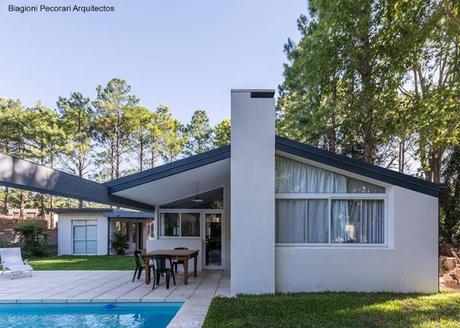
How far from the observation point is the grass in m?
6.22

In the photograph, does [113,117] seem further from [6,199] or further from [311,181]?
[311,181]

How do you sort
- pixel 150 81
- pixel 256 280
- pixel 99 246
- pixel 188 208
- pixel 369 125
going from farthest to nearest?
pixel 150 81
pixel 99 246
pixel 188 208
pixel 369 125
pixel 256 280

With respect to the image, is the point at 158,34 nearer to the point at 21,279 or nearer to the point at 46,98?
the point at 21,279

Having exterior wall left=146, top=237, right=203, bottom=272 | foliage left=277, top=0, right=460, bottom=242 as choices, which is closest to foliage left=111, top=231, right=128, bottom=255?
exterior wall left=146, top=237, right=203, bottom=272

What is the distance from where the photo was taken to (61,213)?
2183 cm

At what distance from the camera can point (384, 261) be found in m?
8.70

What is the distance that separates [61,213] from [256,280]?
56.0ft

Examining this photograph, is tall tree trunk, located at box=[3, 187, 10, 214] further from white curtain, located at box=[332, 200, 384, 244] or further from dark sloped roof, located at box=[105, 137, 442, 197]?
white curtain, located at box=[332, 200, 384, 244]

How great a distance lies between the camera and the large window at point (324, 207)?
354 inches

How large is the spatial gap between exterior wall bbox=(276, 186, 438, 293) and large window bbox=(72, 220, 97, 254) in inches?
640

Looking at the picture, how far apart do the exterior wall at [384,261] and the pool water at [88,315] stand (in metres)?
2.86

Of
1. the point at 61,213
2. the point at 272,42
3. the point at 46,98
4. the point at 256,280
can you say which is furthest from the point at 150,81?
the point at 256,280

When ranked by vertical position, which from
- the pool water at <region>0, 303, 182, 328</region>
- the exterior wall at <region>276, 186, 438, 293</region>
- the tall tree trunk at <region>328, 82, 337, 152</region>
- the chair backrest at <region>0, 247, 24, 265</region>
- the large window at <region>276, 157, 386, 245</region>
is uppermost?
the tall tree trunk at <region>328, 82, 337, 152</region>

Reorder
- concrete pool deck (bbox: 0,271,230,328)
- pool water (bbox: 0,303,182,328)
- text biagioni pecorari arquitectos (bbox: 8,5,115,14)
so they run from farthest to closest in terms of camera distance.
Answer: text biagioni pecorari arquitectos (bbox: 8,5,115,14) < concrete pool deck (bbox: 0,271,230,328) < pool water (bbox: 0,303,182,328)
